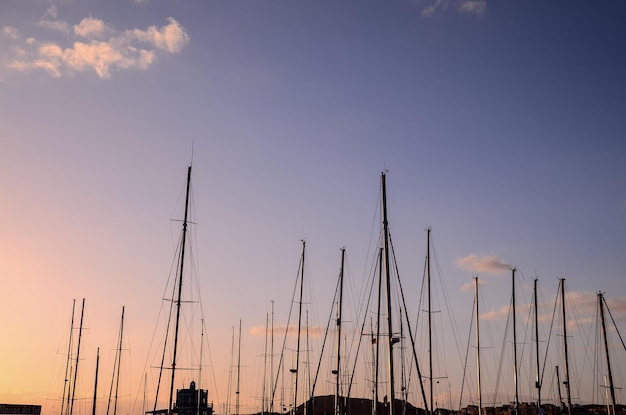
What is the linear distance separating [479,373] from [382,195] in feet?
82.4

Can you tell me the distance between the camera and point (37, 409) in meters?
81.4

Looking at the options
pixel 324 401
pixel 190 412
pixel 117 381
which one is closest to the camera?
pixel 117 381

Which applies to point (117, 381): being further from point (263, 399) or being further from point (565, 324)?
point (565, 324)

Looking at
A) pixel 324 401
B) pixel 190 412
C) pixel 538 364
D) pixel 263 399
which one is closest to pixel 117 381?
pixel 263 399

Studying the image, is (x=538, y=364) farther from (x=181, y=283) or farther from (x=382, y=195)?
(x=181, y=283)

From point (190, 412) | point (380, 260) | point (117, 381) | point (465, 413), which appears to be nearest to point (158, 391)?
point (380, 260)

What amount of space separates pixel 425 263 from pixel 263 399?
3402 centimetres

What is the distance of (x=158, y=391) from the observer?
152 feet

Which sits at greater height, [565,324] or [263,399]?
[565,324]

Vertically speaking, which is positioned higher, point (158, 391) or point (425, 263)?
point (425, 263)

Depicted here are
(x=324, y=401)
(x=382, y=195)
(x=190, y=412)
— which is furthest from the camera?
(x=324, y=401)

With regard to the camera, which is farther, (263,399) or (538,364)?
(263,399)

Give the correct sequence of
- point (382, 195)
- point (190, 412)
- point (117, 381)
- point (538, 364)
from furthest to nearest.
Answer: point (190, 412), point (117, 381), point (538, 364), point (382, 195)

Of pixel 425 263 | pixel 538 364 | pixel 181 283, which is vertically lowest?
pixel 538 364
